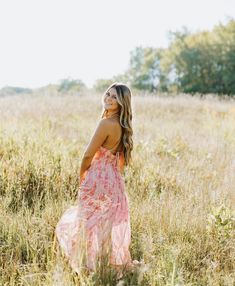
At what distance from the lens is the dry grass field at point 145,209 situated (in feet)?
11.2

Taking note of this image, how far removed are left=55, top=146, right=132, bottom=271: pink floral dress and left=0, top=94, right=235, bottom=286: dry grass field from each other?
151 millimetres

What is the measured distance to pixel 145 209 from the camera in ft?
14.5

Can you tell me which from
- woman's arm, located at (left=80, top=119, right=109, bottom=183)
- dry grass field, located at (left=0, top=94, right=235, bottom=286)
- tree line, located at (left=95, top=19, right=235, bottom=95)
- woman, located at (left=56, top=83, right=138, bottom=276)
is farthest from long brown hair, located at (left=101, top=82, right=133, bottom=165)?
tree line, located at (left=95, top=19, right=235, bottom=95)

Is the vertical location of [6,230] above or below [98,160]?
below

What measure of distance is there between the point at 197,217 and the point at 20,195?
1895 mm

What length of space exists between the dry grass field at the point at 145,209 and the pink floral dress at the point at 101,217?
15cm

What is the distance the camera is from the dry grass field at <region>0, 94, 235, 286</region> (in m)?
3.41

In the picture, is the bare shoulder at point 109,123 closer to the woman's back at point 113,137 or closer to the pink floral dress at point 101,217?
the woman's back at point 113,137

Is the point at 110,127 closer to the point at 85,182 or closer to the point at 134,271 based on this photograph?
the point at 85,182

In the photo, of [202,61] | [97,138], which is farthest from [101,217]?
[202,61]

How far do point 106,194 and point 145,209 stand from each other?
100cm

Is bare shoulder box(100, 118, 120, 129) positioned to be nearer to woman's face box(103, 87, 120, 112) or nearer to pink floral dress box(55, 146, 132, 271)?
woman's face box(103, 87, 120, 112)

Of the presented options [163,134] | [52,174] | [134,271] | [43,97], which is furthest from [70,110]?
[134,271]

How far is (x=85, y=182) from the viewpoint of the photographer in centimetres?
355
